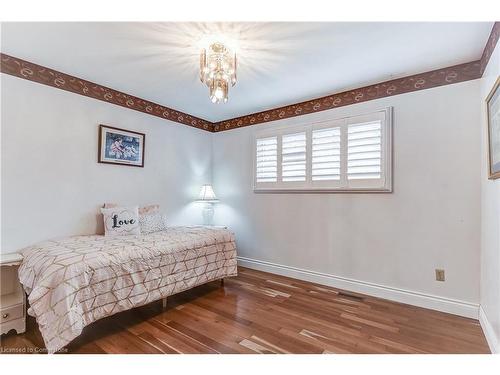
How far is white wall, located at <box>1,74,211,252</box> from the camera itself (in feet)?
7.43

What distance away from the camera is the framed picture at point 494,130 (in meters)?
1.64

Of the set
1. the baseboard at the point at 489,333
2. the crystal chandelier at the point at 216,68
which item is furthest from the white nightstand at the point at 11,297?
the baseboard at the point at 489,333

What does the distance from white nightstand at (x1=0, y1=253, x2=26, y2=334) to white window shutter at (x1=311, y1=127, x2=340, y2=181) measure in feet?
10.1

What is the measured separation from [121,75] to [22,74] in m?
0.84

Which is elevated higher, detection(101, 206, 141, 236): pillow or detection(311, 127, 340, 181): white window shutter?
detection(311, 127, 340, 181): white window shutter

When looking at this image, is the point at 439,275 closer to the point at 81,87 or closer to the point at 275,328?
the point at 275,328

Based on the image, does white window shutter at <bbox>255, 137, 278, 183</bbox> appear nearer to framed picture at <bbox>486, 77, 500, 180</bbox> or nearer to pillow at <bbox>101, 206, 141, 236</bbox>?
pillow at <bbox>101, 206, 141, 236</bbox>

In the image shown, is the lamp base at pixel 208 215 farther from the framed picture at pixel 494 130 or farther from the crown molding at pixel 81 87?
the framed picture at pixel 494 130

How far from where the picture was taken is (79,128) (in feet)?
8.95

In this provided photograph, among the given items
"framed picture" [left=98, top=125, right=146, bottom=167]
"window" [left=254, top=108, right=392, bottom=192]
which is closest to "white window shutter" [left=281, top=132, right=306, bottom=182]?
"window" [left=254, top=108, right=392, bottom=192]

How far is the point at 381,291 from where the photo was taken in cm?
270

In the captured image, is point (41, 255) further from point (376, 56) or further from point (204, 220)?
point (376, 56)
